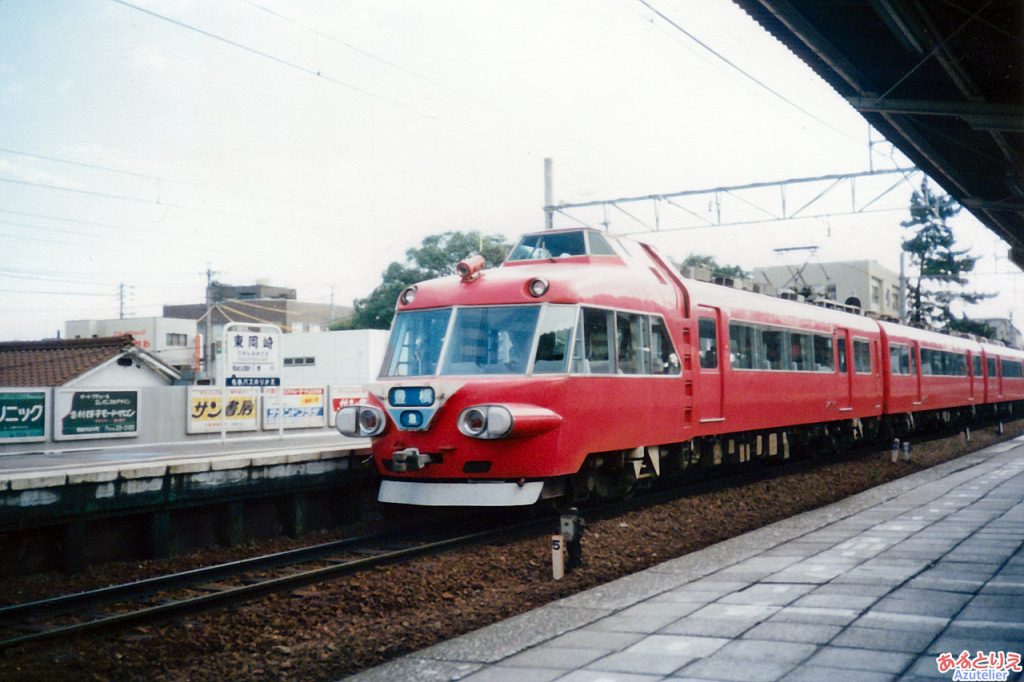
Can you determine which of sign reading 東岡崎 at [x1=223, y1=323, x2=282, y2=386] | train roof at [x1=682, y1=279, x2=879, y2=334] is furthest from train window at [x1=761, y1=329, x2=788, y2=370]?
sign reading 東岡崎 at [x1=223, y1=323, x2=282, y2=386]

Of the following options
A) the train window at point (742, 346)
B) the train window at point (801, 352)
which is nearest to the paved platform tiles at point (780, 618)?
the train window at point (742, 346)

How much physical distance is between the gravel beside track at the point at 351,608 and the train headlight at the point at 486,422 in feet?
3.89

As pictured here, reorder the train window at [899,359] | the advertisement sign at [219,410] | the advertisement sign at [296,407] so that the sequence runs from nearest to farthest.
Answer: the train window at [899,359], the advertisement sign at [219,410], the advertisement sign at [296,407]

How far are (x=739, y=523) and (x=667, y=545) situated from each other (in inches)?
72.5

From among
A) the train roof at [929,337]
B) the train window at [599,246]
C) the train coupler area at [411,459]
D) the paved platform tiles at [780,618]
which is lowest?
the paved platform tiles at [780,618]

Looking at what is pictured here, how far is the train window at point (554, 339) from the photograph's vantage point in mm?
10164

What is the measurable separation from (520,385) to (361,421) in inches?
77.0

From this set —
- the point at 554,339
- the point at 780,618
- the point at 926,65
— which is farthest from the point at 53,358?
the point at 780,618

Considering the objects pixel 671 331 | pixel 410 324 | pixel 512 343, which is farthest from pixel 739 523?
pixel 410 324

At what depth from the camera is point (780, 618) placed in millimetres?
6148

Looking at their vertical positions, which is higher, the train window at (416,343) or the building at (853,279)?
the building at (853,279)

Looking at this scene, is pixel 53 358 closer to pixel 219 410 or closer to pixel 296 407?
pixel 219 410

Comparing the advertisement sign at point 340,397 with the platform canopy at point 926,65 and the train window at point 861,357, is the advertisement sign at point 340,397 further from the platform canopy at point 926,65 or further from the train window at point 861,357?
the platform canopy at point 926,65

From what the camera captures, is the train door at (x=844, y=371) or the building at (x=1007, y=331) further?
the building at (x=1007, y=331)
